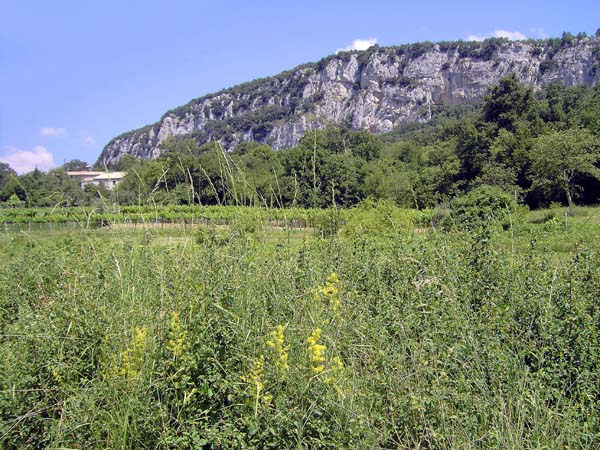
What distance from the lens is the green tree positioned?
2884 cm

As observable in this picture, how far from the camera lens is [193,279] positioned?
9.62 ft

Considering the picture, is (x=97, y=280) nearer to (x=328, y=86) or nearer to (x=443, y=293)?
A: (x=443, y=293)

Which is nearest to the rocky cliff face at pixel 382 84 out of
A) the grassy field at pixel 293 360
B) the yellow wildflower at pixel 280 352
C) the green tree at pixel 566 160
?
the green tree at pixel 566 160

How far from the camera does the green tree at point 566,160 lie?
28.8 m

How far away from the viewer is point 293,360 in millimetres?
2414

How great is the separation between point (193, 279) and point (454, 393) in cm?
158

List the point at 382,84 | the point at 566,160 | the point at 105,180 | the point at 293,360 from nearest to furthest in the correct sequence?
the point at 293,360 → the point at 105,180 → the point at 566,160 → the point at 382,84

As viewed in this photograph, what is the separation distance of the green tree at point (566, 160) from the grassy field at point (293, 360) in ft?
96.2

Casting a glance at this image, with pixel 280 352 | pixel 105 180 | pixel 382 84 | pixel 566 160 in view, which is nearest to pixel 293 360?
pixel 280 352

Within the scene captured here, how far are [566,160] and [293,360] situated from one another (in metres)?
31.2

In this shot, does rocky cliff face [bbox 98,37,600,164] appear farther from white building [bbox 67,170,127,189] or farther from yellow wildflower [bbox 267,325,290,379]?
yellow wildflower [bbox 267,325,290,379]

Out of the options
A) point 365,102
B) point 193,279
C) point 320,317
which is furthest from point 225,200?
point 365,102

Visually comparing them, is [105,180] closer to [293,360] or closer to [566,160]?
[293,360]

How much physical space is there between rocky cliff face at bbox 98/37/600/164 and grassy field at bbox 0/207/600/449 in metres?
114
